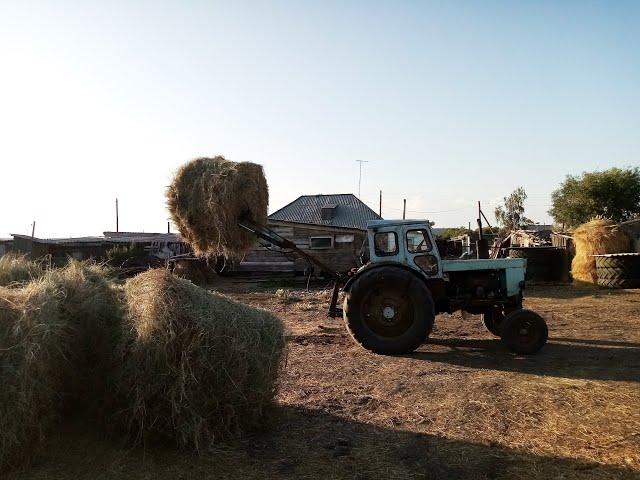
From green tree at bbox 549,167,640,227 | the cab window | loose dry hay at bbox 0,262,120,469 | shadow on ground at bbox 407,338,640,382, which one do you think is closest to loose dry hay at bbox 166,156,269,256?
the cab window

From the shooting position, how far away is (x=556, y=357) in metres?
8.29

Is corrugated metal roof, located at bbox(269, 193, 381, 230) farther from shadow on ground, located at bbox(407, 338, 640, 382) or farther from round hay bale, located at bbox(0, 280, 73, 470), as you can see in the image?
round hay bale, located at bbox(0, 280, 73, 470)

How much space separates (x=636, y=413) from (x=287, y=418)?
3430 millimetres

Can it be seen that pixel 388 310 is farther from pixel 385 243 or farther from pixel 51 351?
pixel 51 351

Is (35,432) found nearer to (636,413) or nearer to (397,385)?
(397,385)

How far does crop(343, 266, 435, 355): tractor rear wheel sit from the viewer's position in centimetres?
866

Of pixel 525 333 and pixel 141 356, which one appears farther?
pixel 525 333

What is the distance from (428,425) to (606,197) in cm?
3565

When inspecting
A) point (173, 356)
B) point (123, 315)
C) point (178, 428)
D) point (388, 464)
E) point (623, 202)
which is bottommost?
point (388, 464)

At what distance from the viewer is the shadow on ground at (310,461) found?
402 centimetres

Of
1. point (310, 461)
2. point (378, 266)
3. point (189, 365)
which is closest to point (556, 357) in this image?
point (378, 266)

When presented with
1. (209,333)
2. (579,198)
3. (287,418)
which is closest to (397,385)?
(287,418)

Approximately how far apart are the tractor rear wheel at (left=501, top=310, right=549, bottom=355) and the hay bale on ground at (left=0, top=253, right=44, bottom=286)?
21.5 feet

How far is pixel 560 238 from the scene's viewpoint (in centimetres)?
2208
